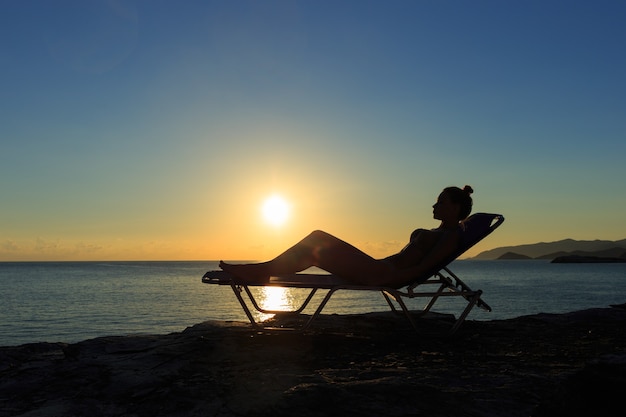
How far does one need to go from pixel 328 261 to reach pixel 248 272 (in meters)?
0.91

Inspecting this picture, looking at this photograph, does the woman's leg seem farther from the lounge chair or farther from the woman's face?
the woman's face

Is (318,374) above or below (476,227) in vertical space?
below

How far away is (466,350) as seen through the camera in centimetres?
511

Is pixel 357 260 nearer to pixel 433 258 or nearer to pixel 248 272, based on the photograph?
pixel 433 258

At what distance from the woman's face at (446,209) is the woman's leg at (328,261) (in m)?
0.96

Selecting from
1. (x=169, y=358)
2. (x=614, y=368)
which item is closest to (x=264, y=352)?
(x=169, y=358)

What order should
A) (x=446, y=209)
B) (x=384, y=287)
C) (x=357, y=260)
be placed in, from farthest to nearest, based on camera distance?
(x=446, y=209), (x=357, y=260), (x=384, y=287)

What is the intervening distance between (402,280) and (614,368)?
3076mm

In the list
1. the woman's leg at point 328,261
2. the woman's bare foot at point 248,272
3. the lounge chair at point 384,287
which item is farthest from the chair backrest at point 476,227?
the woman's bare foot at point 248,272

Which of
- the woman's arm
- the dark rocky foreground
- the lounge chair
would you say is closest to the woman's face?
the lounge chair

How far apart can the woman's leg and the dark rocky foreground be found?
69 centimetres

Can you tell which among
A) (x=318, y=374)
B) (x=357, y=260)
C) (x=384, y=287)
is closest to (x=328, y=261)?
(x=357, y=260)

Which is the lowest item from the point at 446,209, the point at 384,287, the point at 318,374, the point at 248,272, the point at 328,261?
the point at 318,374

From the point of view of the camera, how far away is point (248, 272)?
18.2ft
